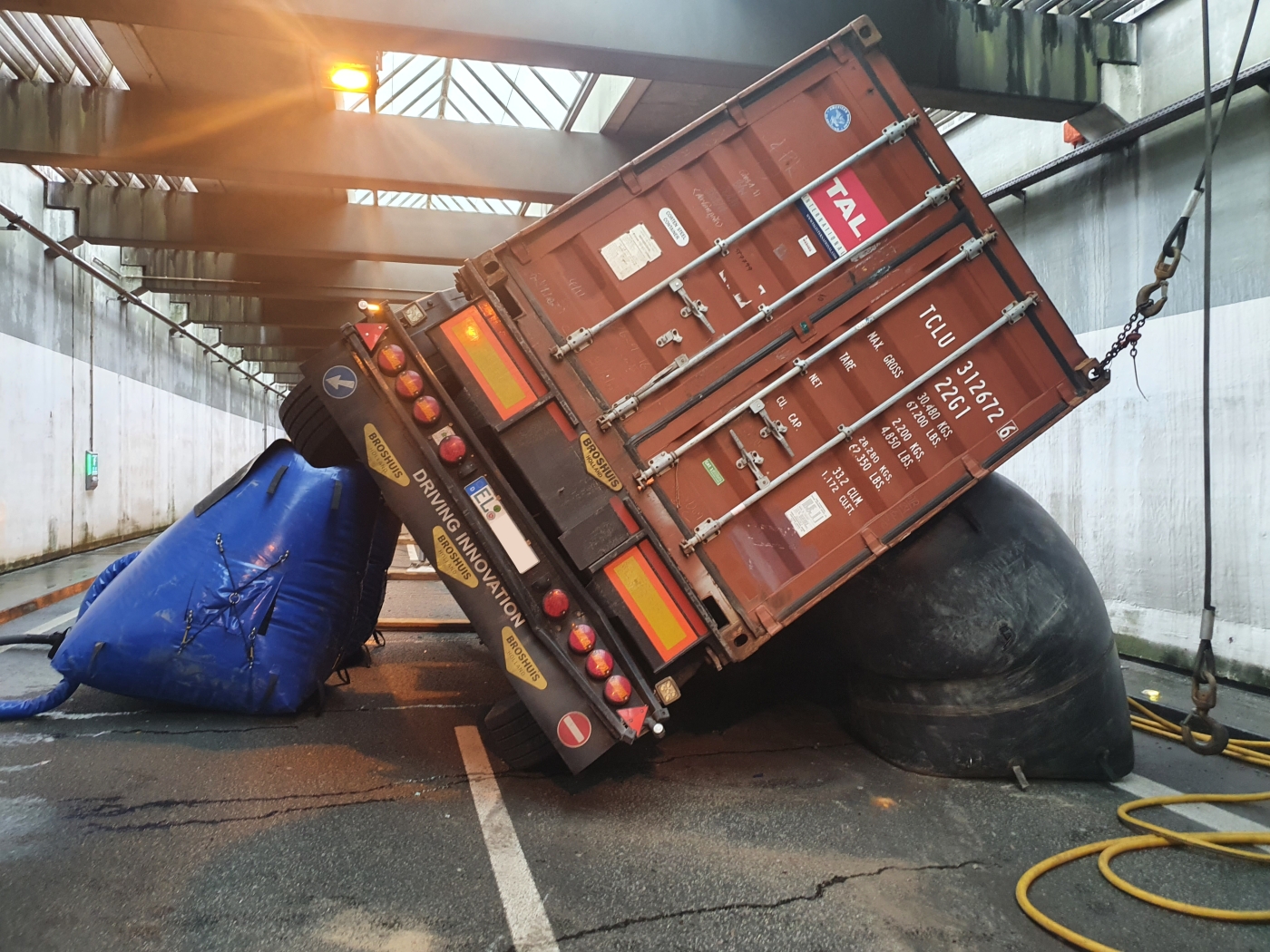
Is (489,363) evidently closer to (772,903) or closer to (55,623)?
(772,903)

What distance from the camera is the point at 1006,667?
397 cm

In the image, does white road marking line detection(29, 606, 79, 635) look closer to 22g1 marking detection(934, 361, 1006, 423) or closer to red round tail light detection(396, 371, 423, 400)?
red round tail light detection(396, 371, 423, 400)

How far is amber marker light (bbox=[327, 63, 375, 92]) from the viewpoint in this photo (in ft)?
21.7

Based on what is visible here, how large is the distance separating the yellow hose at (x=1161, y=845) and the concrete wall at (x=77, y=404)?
1183 cm

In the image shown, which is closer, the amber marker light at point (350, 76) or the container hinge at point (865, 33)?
the container hinge at point (865, 33)

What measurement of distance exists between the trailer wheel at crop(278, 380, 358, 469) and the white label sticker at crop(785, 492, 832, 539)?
8.37 feet

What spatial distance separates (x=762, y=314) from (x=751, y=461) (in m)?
0.75

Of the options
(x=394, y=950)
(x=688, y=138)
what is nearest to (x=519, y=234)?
(x=688, y=138)

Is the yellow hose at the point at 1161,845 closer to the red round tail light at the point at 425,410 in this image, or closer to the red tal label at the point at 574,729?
the red tal label at the point at 574,729

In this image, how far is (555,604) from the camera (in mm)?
3686

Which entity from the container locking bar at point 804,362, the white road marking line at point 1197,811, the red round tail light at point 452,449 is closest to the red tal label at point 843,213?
the container locking bar at point 804,362

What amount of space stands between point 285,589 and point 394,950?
263 centimetres

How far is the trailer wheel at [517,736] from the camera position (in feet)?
12.9

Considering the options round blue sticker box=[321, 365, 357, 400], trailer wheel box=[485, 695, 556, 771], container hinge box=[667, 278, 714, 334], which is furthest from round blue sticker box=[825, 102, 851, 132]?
trailer wheel box=[485, 695, 556, 771]
